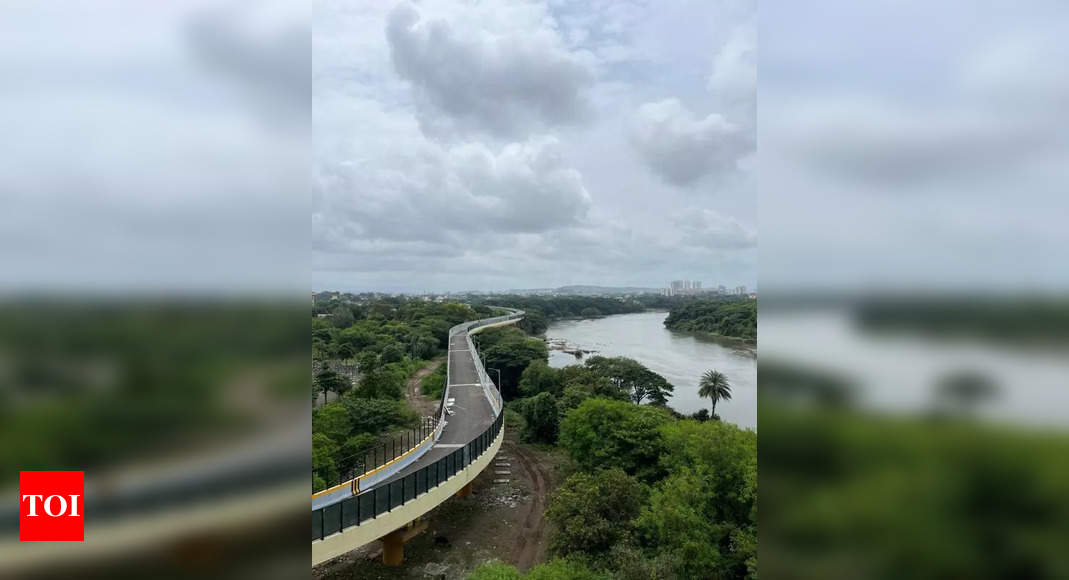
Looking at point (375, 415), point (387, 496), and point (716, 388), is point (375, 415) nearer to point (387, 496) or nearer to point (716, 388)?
point (387, 496)

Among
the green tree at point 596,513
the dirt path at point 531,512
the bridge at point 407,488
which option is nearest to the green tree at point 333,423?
the bridge at point 407,488

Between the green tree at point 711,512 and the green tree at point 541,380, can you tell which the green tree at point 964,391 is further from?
the green tree at point 541,380

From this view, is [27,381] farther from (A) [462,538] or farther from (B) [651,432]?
(B) [651,432]

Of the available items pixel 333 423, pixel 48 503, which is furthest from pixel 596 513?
pixel 48 503

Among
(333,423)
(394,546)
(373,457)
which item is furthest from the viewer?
(333,423)

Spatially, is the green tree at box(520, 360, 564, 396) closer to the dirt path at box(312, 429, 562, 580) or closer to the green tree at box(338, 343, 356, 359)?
the dirt path at box(312, 429, 562, 580)

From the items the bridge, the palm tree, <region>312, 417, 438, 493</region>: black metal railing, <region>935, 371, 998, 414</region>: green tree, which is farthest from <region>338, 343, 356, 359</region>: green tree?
<region>935, 371, 998, 414</region>: green tree
